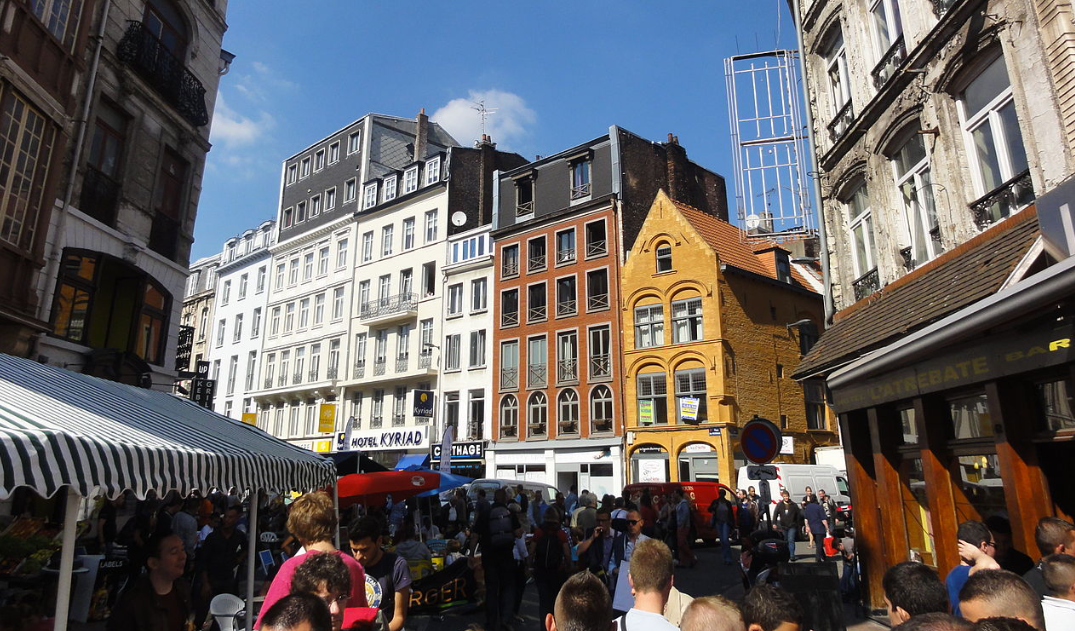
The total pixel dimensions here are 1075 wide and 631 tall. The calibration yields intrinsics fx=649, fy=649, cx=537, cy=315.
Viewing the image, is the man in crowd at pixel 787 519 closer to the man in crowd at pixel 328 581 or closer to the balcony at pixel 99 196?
the man in crowd at pixel 328 581

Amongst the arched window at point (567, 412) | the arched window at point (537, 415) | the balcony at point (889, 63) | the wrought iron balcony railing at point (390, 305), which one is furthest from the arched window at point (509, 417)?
the balcony at point (889, 63)

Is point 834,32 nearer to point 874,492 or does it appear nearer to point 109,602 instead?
point 874,492

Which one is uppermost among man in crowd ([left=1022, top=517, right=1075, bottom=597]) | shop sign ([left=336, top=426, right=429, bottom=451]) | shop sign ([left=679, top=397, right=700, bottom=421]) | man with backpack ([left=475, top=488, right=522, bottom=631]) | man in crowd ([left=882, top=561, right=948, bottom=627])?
shop sign ([left=679, top=397, right=700, bottom=421])

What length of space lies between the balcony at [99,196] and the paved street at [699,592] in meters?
10.2

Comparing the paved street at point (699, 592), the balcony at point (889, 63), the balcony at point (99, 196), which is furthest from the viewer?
the balcony at point (99, 196)

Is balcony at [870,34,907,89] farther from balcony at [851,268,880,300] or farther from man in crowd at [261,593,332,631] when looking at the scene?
man in crowd at [261,593,332,631]

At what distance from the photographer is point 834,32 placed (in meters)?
12.0

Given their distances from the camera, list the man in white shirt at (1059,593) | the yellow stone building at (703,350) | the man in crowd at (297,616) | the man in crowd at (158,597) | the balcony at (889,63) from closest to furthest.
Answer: the man in crowd at (297,616)
the man in white shirt at (1059,593)
the man in crowd at (158,597)
the balcony at (889,63)
the yellow stone building at (703,350)

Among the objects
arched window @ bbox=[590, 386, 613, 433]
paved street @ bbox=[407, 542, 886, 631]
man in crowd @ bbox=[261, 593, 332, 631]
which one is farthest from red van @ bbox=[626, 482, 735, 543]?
man in crowd @ bbox=[261, 593, 332, 631]

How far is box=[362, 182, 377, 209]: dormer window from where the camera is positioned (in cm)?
4275

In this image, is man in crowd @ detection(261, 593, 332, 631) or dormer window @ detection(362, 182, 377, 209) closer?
man in crowd @ detection(261, 593, 332, 631)

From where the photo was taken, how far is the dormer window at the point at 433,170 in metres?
39.5

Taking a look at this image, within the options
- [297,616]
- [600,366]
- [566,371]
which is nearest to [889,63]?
[297,616]

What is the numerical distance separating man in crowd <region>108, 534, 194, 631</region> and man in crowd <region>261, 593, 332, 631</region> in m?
1.84
